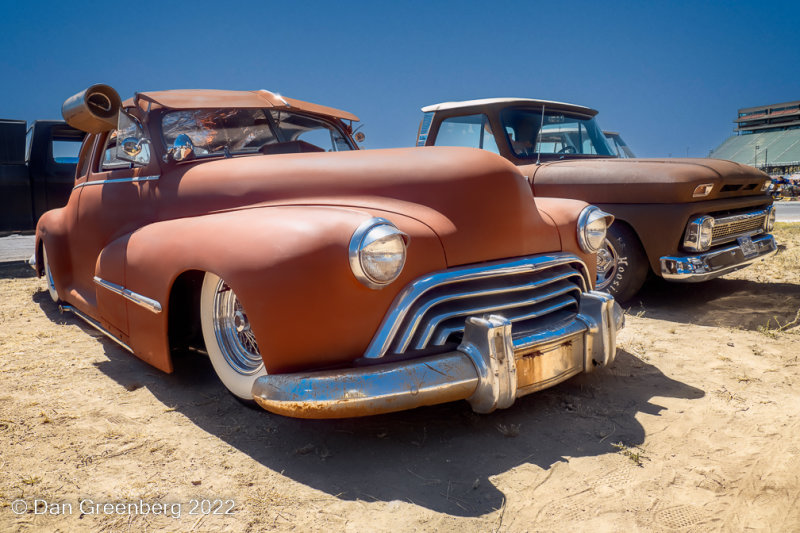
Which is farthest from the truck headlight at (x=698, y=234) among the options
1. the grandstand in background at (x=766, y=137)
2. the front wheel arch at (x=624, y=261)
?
the grandstand in background at (x=766, y=137)

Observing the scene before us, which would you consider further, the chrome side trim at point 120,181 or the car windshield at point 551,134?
the car windshield at point 551,134

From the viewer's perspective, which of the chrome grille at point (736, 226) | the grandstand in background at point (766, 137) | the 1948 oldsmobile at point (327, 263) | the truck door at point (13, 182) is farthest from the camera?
the grandstand in background at point (766, 137)

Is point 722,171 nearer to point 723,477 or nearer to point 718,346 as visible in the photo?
point 718,346

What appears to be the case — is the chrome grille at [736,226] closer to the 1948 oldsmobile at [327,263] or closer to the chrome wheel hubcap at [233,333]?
the 1948 oldsmobile at [327,263]

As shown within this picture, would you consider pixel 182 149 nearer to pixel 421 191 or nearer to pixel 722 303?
pixel 421 191

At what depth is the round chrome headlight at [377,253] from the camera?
2.08 m

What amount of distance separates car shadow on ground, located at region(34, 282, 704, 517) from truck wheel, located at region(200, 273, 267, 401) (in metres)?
0.19

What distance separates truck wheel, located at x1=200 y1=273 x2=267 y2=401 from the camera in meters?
2.48

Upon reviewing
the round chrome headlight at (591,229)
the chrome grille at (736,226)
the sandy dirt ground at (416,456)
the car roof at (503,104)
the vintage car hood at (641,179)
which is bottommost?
the sandy dirt ground at (416,456)

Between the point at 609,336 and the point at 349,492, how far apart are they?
140cm

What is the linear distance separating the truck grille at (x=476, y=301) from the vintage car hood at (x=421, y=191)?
9cm

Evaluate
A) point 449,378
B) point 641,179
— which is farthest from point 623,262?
point 449,378

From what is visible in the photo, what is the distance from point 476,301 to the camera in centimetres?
238

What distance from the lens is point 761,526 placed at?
1758 millimetres
